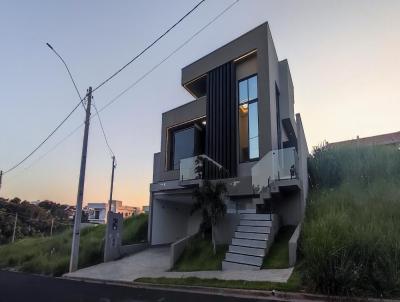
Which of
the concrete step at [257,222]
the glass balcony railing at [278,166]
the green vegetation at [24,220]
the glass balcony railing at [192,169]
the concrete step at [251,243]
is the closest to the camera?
the concrete step at [251,243]

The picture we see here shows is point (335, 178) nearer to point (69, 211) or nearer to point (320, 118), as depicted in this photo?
point (320, 118)

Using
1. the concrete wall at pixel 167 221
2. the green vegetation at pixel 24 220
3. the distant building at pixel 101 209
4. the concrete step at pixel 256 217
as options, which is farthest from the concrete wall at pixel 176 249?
the distant building at pixel 101 209

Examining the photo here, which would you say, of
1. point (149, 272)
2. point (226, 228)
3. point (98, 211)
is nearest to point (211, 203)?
point (226, 228)

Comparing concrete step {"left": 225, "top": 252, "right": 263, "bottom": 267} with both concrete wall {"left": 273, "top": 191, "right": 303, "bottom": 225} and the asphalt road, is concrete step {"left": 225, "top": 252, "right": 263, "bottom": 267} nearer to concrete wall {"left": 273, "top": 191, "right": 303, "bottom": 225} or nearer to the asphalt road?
the asphalt road

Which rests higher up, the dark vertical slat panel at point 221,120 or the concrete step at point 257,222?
the dark vertical slat panel at point 221,120

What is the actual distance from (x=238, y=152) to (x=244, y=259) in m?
6.77

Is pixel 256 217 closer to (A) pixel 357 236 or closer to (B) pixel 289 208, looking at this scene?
(B) pixel 289 208

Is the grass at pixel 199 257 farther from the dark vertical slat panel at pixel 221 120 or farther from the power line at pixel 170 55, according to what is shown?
the power line at pixel 170 55

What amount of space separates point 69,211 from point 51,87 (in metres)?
67.4

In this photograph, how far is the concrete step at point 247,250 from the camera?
11386 mm

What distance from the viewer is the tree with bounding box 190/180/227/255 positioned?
1352 centimetres

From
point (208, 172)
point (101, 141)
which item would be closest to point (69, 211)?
point (101, 141)

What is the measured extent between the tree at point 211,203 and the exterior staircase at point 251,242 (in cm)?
94

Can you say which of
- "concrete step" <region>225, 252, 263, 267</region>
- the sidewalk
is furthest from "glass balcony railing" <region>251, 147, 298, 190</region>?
the sidewalk
